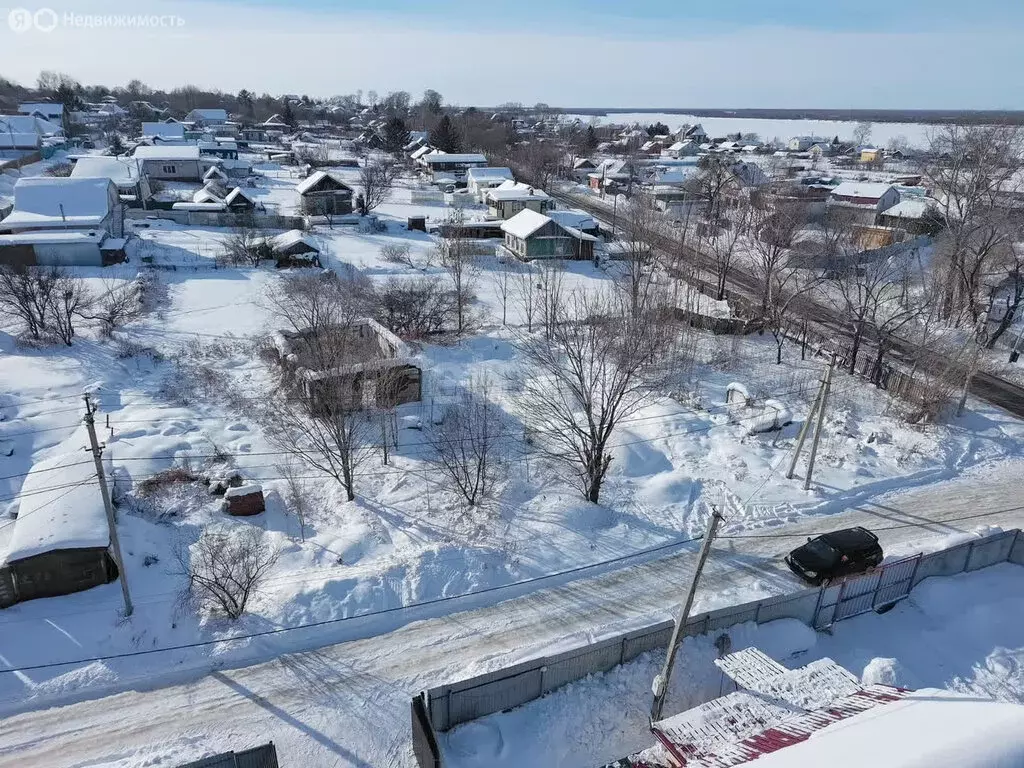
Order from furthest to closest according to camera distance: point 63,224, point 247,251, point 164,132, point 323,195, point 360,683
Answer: point 164,132, point 323,195, point 63,224, point 247,251, point 360,683

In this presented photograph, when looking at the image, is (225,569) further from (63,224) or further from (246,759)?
(63,224)

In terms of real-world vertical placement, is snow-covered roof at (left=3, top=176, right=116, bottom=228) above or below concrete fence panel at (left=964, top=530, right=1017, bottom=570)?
above

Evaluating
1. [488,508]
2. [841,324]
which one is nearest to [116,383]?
[488,508]

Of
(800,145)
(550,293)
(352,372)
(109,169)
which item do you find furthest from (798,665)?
(800,145)

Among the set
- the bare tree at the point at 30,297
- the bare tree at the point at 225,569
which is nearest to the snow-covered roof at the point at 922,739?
the bare tree at the point at 225,569

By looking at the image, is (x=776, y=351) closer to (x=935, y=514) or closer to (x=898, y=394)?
(x=898, y=394)

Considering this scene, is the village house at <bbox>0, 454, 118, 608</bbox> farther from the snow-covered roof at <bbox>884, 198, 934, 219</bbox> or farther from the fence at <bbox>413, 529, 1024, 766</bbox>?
the snow-covered roof at <bbox>884, 198, 934, 219</bbox>

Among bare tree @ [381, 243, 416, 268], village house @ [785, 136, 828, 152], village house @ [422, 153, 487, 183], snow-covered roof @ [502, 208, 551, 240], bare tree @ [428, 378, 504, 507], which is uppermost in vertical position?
village house @ [785, 136, 828, 152]

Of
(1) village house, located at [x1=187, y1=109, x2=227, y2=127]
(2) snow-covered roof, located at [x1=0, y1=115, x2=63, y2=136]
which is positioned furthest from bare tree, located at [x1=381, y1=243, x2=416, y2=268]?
(1) village house, located at [x1=187, y1=109, x2=227, y2=127]
